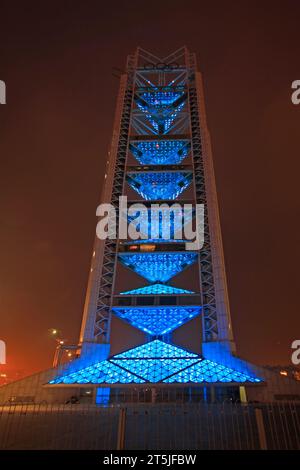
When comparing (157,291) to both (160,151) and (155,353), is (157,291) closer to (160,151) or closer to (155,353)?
(155,353)

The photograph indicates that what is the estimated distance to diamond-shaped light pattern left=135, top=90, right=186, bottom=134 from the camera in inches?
3083

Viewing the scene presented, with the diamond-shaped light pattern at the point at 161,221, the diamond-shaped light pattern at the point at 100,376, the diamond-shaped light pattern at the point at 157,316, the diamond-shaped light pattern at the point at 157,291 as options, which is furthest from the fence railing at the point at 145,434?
the diamond-shaped light pattern at the point at 161,221

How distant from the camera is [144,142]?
70312mm

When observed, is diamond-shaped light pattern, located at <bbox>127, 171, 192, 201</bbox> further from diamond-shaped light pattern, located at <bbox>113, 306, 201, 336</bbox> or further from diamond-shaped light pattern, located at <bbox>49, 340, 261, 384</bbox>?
diamond-shaped light pattern, located at <bbox>49, 340, 261, 384</bbox>

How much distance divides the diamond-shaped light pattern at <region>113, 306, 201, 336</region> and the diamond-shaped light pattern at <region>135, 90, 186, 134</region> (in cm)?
5447

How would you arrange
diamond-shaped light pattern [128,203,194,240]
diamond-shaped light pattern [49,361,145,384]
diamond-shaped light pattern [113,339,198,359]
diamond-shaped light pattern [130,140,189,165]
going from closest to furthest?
diamond-shaped light pattern [49,361,145,384] < diamond-shaped light pattern [113,339,198,359] < diamond-shaped light pattern [128,203,194,240] < diamond-shaped light pattern [130,140,189,165]

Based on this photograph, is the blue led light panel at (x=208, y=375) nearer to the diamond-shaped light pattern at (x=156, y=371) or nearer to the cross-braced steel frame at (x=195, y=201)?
the diamond-shaped light pattern at (x=156, y=371)

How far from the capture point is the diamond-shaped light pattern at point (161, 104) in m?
78.3

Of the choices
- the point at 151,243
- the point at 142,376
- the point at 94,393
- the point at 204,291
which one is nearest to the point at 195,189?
the point at 151,243

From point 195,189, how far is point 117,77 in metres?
45.9

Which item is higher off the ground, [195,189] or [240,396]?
[195,189]

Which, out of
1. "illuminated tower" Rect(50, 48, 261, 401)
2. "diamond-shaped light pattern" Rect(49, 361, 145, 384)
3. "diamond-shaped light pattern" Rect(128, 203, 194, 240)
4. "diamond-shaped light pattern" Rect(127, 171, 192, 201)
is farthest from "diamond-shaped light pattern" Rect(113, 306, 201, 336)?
"diamond-shaped light pattern" Rect(127, 171, 192, 201)

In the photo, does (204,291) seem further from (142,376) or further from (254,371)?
(142,376)

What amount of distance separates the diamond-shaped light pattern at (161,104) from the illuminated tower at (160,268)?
256 mm
